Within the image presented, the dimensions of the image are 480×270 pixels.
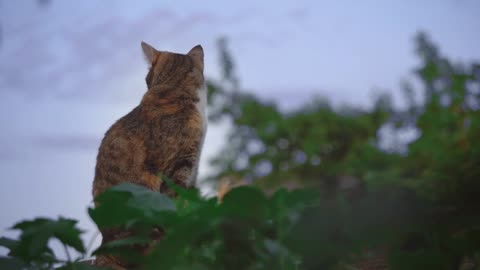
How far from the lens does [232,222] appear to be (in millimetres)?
906

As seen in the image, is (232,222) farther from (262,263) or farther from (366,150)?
(366,150)

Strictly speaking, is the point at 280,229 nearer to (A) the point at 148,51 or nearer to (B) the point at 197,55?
(A) the point at 148,51

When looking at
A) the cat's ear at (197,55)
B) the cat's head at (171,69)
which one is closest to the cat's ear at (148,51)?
the cat's head at (171,69)

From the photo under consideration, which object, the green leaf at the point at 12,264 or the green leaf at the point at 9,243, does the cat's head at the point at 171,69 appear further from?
the green leaf at the point at 12,264

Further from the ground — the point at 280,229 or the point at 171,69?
the point at 171,69

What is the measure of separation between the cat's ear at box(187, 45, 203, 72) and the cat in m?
0.14

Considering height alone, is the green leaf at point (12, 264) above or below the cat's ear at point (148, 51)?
below

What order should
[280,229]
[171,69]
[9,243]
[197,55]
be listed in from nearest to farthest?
1. [280,229]
2. [9,243]
3. [171,69]
4. [197,55]

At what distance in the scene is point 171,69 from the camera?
12.9 feet

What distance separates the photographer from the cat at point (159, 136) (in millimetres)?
2846

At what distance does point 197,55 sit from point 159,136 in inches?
50.5

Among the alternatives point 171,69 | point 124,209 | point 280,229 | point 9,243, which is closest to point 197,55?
point 171,69

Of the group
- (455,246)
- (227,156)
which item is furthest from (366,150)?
(455,246)

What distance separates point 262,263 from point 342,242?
0.50ft
